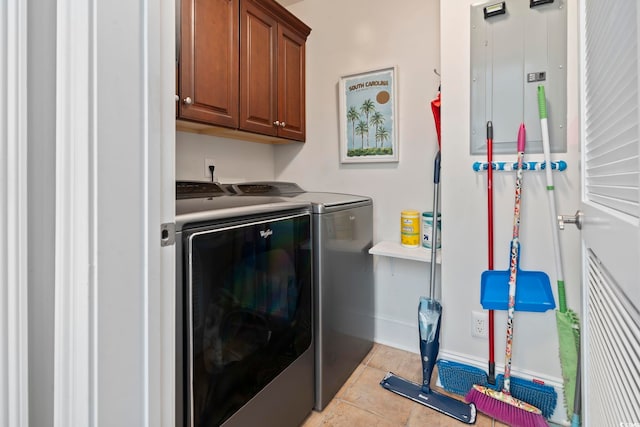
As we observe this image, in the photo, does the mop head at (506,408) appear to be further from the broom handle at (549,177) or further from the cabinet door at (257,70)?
the cabinet door at (257,70)

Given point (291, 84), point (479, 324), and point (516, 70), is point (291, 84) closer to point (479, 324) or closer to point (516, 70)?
point (516, 70)

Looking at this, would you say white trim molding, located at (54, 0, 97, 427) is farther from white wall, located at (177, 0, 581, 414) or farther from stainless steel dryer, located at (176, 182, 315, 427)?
white wall, located at (177, 0, 581, 414)

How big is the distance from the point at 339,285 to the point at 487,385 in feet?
2.92

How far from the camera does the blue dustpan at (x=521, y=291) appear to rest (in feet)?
4.63

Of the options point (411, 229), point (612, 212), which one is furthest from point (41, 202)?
point (411, 229)

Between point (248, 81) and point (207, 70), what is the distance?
30 cm

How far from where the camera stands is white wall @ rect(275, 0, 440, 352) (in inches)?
77.2

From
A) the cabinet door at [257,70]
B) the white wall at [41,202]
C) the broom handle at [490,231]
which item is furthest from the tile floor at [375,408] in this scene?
the cabinet door at [257,70]

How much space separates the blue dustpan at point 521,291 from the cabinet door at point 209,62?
1617 mm

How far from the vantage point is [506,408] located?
1361mm

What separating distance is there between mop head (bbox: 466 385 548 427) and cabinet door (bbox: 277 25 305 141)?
188cm

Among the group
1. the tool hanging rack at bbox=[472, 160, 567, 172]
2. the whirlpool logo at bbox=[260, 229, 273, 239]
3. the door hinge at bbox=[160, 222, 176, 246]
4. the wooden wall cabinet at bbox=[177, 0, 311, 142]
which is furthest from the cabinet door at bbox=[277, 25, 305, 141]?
the door hinge at bbox=[160, 222, 176, 246]

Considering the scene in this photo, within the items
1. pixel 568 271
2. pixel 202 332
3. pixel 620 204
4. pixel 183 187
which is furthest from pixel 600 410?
pixel 183 187

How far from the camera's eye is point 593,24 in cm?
82
